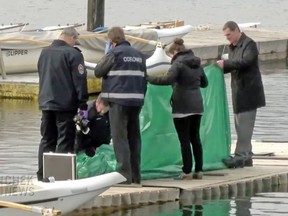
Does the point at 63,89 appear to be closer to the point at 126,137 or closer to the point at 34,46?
the point at 126,137

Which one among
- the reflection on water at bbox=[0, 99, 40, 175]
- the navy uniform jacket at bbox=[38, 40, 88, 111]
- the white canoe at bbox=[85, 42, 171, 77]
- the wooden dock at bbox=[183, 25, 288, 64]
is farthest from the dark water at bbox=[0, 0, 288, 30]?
the navy uniform jacket at bbox=[38, 40, 88, 111]

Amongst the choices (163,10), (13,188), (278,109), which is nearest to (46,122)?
(13,188)

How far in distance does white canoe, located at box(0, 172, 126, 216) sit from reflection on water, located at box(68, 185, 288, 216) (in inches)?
24.1

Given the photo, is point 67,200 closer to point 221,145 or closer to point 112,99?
point 112,99

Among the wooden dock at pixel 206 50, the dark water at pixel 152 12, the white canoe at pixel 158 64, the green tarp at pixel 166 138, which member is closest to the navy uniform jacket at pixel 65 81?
the green tarp at pixel 166 138

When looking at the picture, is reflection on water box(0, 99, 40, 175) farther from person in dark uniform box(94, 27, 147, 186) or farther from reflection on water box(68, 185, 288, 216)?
reflection on water box(68, 185, 288, 216)

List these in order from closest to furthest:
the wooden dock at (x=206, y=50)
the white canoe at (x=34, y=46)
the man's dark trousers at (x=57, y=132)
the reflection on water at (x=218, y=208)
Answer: the reflection on water at (x=218, y=208), the man's dark trousers at (x=57, y=132), the wooden dock at (x=206, y=50), the white canoe at (x=34, y=46)

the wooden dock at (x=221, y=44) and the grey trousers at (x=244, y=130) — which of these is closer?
the grey trousers at (x=244, y=130)

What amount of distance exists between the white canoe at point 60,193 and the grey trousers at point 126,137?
1.10m

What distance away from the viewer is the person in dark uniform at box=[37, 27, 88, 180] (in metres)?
13.6

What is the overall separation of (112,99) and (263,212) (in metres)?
2.00

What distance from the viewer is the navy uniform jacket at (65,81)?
1362 centimetres

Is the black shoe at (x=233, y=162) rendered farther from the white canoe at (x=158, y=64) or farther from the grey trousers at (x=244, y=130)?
the white canoe at (x=158, y=64)

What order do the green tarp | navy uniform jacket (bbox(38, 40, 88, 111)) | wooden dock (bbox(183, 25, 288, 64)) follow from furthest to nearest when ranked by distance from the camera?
wooden dock (bbox(183, 25, 288, 64)) < the green tarp < navy uniform jacket (bbox(38, 40, 88, 111))
